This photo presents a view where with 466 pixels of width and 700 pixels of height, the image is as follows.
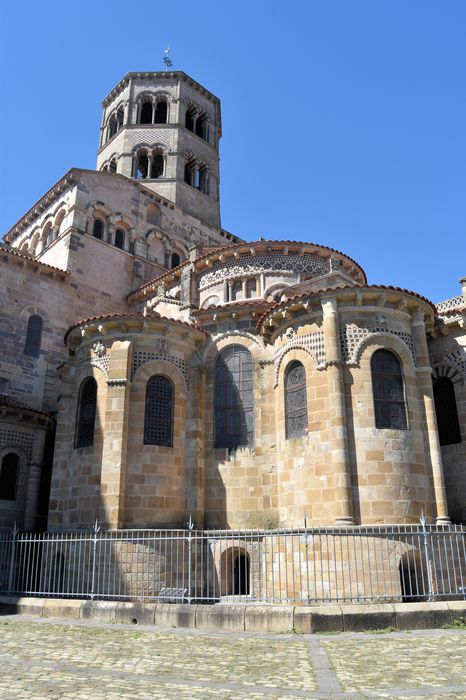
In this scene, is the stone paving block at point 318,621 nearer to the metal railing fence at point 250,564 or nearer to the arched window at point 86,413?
the metal railing fence at point 250,564

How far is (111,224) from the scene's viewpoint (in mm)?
28547

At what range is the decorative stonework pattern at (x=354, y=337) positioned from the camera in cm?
1498

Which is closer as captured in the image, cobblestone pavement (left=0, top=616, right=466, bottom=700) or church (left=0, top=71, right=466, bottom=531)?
cobblestone pavement (left=0, top=616, right=466, bottom=700)

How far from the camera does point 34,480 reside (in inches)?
776

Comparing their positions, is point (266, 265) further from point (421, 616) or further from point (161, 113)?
point (161, 113)

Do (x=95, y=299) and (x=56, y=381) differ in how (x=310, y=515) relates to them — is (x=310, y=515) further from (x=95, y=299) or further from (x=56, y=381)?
(x=95, y=299)

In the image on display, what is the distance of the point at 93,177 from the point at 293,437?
1898 centimetres

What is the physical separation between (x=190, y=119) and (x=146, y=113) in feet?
9.56

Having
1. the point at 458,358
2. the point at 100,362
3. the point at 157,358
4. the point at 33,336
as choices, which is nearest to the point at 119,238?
the point at 33,336

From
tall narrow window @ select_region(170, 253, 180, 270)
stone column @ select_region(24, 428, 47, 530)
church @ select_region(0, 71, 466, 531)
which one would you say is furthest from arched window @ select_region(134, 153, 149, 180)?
stone column @ select_region(24, 428, 47, 530)

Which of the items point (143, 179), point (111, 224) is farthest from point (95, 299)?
point (143, 179)

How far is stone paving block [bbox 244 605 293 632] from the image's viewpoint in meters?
9.90

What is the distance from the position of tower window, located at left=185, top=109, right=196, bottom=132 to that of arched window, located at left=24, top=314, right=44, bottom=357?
64.3ft

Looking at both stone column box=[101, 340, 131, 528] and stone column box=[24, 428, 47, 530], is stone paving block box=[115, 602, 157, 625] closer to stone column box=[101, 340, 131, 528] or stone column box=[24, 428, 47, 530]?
stone column box=[101, 340, 131, 528]
